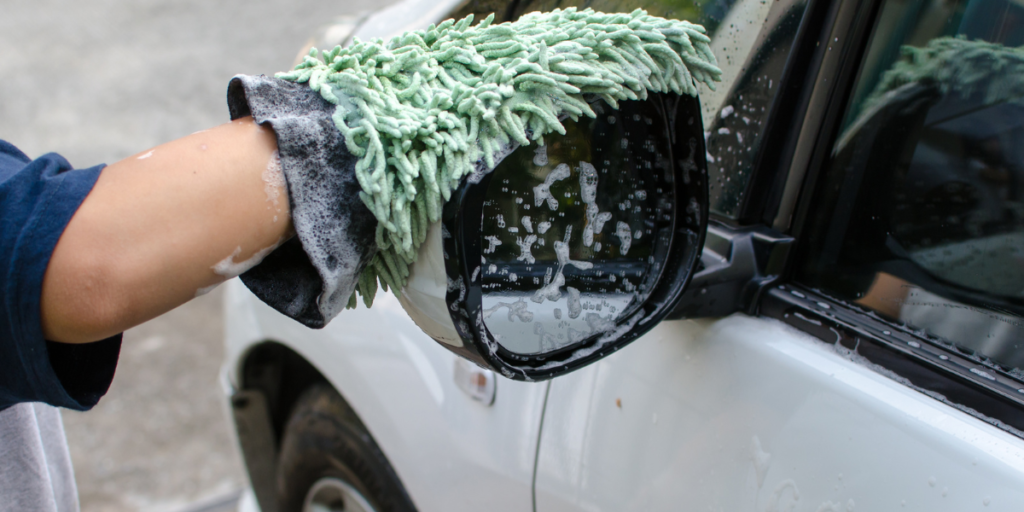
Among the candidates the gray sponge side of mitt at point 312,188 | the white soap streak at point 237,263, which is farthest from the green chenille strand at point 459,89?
the white soap streak at point 237,263

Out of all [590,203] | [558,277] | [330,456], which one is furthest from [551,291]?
[330,456]

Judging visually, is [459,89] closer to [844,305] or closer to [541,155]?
[541,155]

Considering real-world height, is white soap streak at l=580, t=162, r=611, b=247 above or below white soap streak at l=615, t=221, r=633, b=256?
above

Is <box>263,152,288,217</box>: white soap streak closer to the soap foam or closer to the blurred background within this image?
the soap foam

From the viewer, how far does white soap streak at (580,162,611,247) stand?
0.94 meters

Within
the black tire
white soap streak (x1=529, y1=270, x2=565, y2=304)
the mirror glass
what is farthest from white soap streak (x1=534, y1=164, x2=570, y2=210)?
the black tire

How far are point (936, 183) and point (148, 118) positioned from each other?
7.28 metres

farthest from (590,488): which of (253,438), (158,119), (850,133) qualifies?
(158,119)

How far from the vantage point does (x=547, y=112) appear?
794 mm

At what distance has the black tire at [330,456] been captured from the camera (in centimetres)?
184

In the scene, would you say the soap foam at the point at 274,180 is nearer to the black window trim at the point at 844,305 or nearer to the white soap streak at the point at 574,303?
the white soap streak at the point at 574,303

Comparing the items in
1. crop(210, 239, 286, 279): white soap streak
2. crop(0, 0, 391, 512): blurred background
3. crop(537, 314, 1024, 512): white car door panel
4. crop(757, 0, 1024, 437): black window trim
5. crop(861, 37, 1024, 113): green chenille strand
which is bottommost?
crop(0, 0, 391, 512): blurred background

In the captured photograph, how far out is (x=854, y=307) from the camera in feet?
3.40

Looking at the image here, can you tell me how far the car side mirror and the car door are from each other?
103mm
